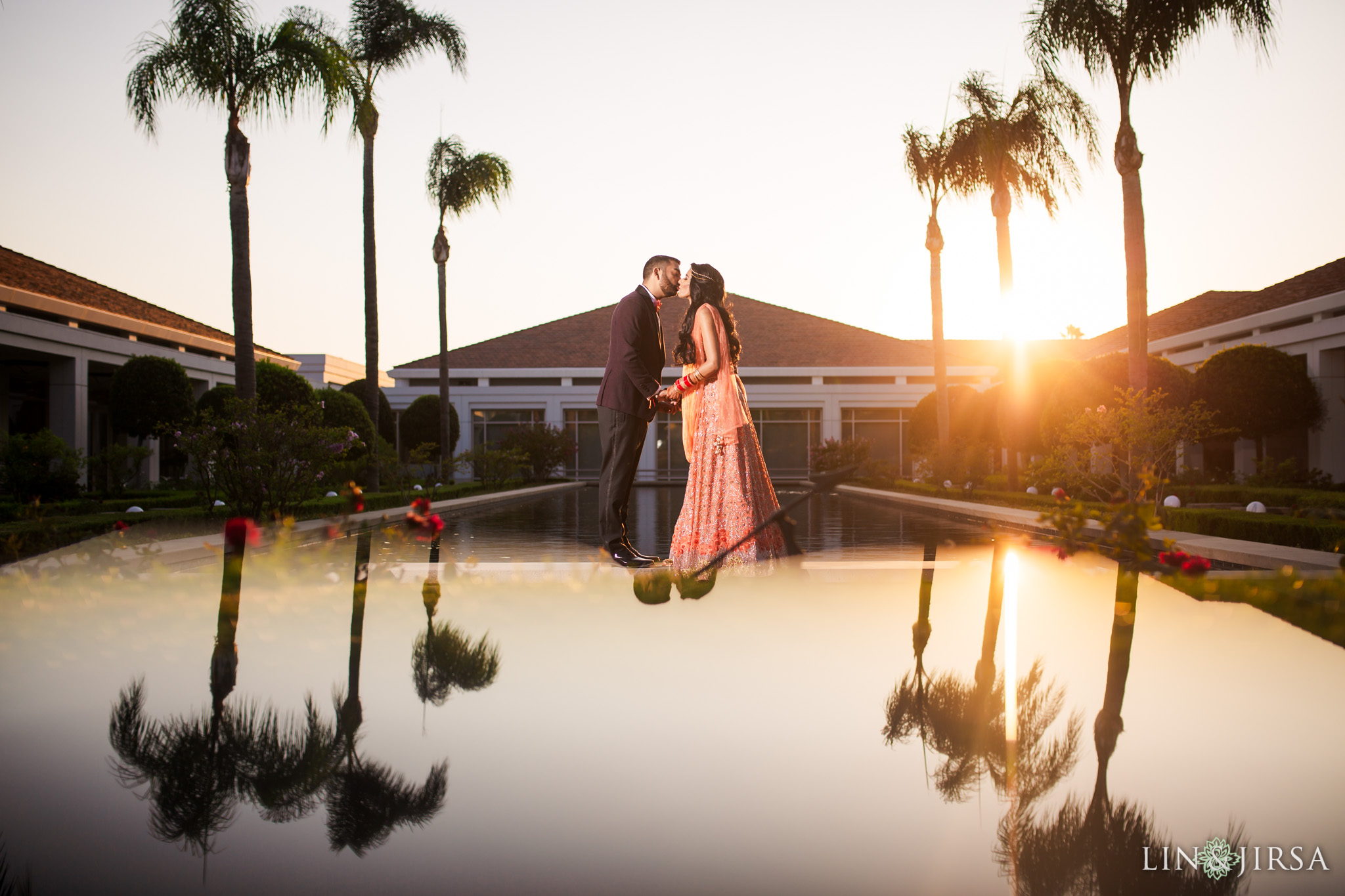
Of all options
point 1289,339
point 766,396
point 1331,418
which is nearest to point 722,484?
point 1331,418

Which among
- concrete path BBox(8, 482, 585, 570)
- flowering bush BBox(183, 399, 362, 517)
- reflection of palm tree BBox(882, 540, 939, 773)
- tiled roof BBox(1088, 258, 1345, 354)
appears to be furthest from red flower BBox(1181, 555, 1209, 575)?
tiled roof BBox(1088, 258, 1345, 354)

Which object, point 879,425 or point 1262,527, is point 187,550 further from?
point 879,425

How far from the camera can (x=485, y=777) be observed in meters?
2.50

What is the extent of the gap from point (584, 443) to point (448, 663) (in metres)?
38.0

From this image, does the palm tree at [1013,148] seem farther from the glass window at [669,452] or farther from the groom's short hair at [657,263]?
the glass window at [669,452]

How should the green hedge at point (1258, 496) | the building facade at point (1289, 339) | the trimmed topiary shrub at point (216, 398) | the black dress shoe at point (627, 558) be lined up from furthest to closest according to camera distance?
1. the trimmed topiary shrub at point (216, 398)
2. the building facade at point (1289, 339)
3. the green hedge at point (1258, 496)
4. the black dress shoe at point (627, 558)

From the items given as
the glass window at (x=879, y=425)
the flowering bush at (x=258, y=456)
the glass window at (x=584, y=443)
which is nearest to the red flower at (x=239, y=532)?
the flowering bush at (x=258, y=456)

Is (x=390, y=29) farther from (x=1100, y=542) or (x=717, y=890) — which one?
A: (x=717, y=890)

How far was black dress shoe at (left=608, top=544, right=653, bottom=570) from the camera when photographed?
6.54 metres

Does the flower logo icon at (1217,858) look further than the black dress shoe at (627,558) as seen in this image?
No

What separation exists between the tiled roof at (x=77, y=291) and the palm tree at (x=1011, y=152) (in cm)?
2315

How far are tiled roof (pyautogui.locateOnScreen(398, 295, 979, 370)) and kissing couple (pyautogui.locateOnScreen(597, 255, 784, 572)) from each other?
33.6 metres

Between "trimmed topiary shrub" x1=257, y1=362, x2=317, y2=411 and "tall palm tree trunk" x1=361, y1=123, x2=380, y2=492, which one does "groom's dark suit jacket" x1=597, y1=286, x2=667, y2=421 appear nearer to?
"tall palm tree trunk" x1=361, y1=123, x2=380, y2=492

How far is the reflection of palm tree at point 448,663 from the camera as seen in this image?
11.2ft
